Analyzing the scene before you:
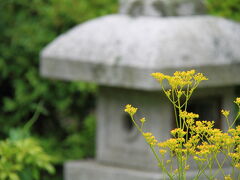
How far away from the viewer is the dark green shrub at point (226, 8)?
5895mm

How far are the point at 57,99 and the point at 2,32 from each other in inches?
29.6

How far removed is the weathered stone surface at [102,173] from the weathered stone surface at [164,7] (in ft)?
3.64

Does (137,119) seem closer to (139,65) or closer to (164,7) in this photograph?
(139,65)

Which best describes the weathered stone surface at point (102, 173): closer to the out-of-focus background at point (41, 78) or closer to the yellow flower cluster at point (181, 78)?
the out-of-focus background at point (41, 78)

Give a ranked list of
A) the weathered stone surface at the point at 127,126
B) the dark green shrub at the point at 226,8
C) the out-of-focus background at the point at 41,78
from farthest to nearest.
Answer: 1. the out-of-focus background at the point at 41,78
2. the dark green shrub at the point at 226,8
3. the weathered stone surface at the point at 127,126

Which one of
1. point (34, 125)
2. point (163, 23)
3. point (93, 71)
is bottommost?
point (34, 125)

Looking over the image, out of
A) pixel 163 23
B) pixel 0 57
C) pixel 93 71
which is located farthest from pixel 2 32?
pixel 163 23

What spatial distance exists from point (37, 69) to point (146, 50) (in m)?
1.85

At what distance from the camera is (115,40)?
496 cm

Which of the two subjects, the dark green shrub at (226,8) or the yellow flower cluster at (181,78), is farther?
the dark green shrub at (226,8)

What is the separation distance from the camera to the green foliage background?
20.3ft

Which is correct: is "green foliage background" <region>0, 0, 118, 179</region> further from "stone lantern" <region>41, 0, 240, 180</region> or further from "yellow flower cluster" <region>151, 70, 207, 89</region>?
"yellow flower cluster" <region>151, 70, 207, 89</region>

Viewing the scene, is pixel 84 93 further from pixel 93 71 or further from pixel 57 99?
pixel 93 71

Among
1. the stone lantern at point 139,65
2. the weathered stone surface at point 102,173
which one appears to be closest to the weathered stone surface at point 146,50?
the stone lantern at point 139,65
